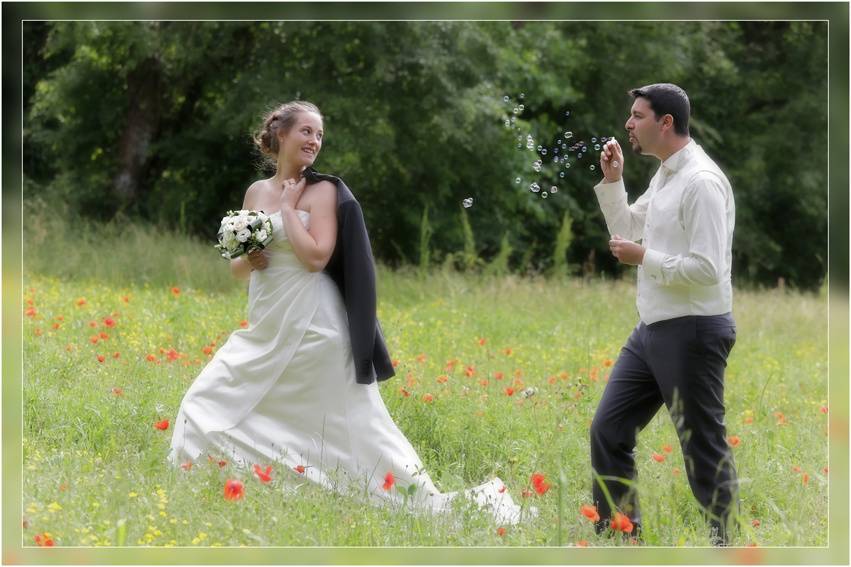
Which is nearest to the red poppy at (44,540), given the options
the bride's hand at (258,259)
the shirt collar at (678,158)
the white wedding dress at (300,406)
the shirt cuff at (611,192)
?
the white wedding dress at (300,406)


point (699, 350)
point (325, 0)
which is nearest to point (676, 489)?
point (699, 350)

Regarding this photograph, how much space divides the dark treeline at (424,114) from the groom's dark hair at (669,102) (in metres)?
8.44

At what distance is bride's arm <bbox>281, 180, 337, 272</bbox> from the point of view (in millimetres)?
5441

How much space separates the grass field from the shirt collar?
1403 mm

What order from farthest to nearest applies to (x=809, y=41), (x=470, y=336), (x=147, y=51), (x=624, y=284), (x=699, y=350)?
(x=809, y=41) → (x=147, y=51) → (x=624, y=284) → (x=470, y=336) → (x=699, y=350)

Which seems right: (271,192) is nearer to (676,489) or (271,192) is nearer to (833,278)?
(676,489)

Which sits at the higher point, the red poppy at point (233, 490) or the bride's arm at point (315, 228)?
the bride's arm at point (315, 228)

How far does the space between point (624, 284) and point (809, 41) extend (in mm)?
13763

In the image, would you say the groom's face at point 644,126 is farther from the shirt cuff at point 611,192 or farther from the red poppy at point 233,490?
the red poppy at point 233,490

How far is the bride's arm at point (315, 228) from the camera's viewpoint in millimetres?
5441

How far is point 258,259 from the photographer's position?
5676 mm

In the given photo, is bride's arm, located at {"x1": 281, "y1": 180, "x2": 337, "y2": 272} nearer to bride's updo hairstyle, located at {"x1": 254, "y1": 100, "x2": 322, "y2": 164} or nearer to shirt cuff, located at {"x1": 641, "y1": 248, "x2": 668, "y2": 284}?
bride's updo hairstyle, located at {"x1": 254, "y1": 100, "x2": 322, "y2": 164}

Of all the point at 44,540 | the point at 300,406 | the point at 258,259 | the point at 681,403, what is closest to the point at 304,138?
the point at 258,259

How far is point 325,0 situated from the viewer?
3.75m
